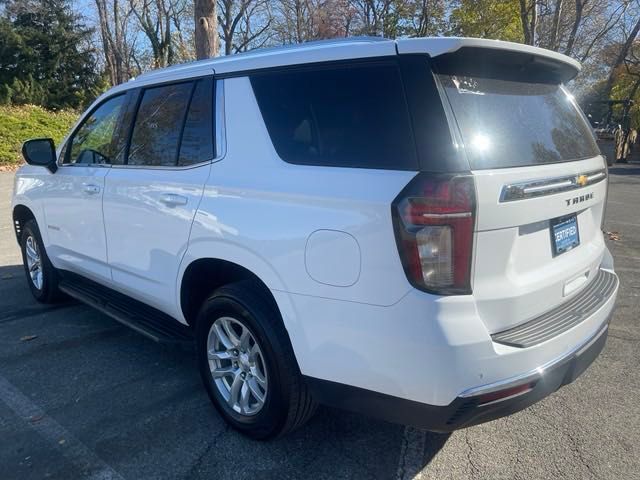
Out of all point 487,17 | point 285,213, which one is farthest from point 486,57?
point 487,17

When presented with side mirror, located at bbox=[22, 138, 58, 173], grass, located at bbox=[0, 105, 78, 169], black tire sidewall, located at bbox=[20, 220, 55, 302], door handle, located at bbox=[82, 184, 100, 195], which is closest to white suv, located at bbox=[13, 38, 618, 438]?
door handle, located at bbox=[82, 184, 100, 195]

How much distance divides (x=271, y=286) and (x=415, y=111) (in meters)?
1.04

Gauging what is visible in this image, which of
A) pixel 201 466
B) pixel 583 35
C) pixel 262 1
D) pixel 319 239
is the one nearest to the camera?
pixel 319 239

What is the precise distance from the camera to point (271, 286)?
2504mm

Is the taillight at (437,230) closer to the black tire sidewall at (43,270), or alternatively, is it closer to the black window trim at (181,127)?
the black window trim at (181,127)

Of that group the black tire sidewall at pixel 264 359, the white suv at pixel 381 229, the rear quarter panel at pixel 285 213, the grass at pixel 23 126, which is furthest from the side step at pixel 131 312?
the grass at pixel 23 126

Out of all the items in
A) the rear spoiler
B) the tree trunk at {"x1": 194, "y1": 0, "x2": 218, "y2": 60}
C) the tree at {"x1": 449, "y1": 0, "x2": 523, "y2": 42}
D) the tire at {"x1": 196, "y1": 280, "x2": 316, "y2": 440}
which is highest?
the tree at {"x1": 449, "y1": 0, "x2": 523, "y2": 42}

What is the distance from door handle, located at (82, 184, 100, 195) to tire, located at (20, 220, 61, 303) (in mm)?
1224

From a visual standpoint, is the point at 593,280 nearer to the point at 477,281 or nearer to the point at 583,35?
the point at 477,281

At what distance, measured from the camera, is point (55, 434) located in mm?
2961

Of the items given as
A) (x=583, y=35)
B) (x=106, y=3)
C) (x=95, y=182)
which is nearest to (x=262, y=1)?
(x=106, y=3)

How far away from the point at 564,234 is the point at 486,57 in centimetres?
92

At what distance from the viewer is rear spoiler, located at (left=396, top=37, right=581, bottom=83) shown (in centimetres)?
214

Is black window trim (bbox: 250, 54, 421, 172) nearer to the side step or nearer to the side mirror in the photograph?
the side step
